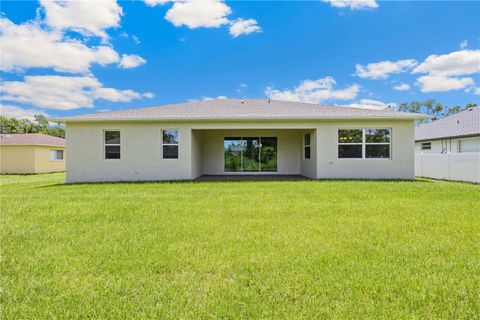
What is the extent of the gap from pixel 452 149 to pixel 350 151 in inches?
374

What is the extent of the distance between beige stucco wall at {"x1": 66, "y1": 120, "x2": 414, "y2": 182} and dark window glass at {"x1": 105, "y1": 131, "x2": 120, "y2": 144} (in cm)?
28

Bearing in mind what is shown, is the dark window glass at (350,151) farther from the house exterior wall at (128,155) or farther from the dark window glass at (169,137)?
the dark window glass at (169,137)

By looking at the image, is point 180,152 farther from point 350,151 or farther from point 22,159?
point 22,159

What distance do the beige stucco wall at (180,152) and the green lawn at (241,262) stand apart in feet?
22.3

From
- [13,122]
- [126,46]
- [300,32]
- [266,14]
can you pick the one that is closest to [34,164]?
[126,46]

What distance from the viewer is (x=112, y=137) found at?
1451 cm

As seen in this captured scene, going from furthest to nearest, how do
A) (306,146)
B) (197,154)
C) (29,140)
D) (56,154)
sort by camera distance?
(56,154)
(29,140)
(306,146)
(197,154)

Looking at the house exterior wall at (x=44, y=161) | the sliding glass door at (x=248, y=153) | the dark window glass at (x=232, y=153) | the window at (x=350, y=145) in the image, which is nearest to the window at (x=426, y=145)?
the window at (x=350, y=145)

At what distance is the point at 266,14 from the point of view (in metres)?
16.5

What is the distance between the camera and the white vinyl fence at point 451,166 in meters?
13.5

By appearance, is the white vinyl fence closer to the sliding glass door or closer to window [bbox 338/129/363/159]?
window [bbox 338/129/363/159]

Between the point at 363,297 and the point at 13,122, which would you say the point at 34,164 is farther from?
the point at 13,122

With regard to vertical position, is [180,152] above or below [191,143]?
below

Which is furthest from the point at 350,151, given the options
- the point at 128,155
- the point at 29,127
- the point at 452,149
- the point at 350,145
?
the point at 29,127
